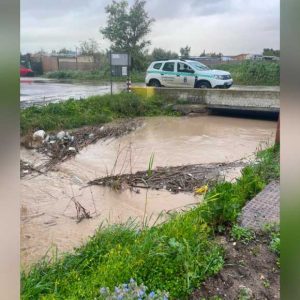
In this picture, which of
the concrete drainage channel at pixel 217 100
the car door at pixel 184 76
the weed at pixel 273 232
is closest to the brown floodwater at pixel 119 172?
the concrete drainage channel at pixel 217 100

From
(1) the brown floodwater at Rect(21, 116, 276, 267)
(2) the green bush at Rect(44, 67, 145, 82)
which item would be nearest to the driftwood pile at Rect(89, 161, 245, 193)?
(1) the brown floodwater at Rect(21, 116, 276, 267)

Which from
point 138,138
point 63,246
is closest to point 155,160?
point 138,138

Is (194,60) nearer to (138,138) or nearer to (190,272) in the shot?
(138,138)

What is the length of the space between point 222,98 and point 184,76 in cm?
102

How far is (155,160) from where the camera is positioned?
5.09 m

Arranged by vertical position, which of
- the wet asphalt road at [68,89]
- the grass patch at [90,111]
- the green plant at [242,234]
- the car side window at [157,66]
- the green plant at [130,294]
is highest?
the car side window at [157,66]

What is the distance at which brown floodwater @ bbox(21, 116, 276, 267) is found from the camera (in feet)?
9.42

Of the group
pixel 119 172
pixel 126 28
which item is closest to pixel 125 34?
pixel 126 28

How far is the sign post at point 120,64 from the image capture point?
791 centimetres

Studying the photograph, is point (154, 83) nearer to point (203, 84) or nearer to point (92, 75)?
point (203, 84)

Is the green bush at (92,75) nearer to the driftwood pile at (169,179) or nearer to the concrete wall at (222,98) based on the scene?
the concrete wall at (222,98)

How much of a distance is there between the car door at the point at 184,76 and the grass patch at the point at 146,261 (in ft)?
21.9

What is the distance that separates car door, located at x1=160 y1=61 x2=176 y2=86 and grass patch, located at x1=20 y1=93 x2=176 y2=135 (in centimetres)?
41
